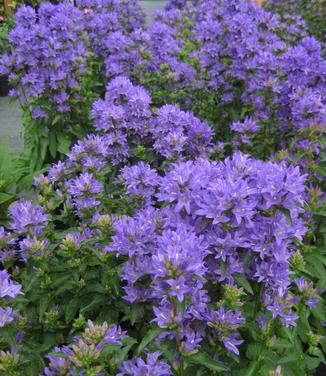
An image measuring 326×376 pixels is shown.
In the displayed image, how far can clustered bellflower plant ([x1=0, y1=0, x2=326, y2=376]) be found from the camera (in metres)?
1.78

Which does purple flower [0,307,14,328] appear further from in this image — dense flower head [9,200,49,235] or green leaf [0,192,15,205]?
green leaf [0,192,15,205]

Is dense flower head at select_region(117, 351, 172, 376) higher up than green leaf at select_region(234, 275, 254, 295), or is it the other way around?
Answer: green leaf at select_region(234, 275, 254, 295)

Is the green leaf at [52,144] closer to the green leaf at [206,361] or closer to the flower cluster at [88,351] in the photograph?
the flower cluster at [88,351]

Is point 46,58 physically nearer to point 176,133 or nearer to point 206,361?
point 176,133

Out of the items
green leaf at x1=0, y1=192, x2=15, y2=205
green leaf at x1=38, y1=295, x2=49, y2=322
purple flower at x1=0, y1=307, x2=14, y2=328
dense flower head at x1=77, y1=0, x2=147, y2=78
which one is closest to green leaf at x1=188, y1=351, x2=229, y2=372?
purple flower at x1=0, y1=307, x2=14, y2=328

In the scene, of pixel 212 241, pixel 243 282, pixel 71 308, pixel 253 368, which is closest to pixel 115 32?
pixel 71 308

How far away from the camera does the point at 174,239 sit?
1.68 metres

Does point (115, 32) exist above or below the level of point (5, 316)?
above

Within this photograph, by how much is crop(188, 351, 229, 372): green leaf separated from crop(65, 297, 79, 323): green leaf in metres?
0.75

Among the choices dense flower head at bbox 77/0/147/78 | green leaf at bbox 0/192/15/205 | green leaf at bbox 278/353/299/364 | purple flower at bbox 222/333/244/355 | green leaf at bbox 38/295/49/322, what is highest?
dense flower head at bbox 77/0/147/78

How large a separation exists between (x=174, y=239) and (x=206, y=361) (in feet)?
1.66

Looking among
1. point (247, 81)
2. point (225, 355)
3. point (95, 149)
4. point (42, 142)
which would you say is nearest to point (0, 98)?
point (42, 142)

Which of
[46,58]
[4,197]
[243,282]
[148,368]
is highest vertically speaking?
[46,58]

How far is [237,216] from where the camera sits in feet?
5.75
